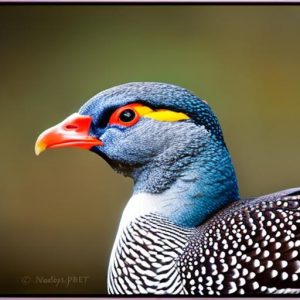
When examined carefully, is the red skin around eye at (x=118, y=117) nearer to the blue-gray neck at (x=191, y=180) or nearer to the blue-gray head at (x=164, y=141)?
the blue-gray head at (x=164, y=141)

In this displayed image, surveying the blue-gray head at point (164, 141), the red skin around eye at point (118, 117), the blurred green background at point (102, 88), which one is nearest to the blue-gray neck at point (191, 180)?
the blue-gray head at point (164, 141)

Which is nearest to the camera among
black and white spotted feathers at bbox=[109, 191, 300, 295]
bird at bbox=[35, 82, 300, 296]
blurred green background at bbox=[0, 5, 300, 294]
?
black and white spotted feathers at bbox=[109, 191, 300, 295]

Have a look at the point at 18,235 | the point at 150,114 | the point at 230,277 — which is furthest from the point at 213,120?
the point at 18,235

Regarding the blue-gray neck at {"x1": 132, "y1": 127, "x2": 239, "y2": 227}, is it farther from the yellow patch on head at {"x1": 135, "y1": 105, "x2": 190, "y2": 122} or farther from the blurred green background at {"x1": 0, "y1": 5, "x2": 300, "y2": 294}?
the blurred green background at {"x1": 0, "y1": 5, "x2": 300, "y2": 294}

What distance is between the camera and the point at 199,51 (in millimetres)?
2670

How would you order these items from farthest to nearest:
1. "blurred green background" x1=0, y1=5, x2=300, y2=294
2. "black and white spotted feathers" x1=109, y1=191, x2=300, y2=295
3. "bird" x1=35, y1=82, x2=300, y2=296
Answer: "blurred green background" x1=0, y1=5, x2=300, y2=294
"bird" x1=35, y1=82, x2=300, y2=296
"black and white spotted feathers" x1=109, y1=191, x2=300, y2=295

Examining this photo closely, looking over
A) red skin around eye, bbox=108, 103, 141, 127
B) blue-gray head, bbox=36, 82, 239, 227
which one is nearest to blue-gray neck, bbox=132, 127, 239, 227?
blue-gray head, bbox=36, 82, 239, 227

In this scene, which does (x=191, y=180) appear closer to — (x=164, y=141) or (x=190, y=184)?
(x=190, y=184)

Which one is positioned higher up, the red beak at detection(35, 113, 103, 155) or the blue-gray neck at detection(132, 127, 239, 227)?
the red beak at detection(35, 113, 103, 155)

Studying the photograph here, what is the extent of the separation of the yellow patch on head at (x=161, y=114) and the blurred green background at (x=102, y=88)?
0.33 meters

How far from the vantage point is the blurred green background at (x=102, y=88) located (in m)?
2.65

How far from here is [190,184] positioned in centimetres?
236

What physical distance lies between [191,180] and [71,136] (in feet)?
1.43

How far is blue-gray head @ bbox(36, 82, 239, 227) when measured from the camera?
2.35m
